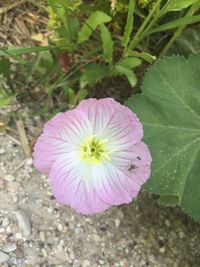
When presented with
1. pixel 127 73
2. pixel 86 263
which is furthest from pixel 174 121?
pixel 86 263

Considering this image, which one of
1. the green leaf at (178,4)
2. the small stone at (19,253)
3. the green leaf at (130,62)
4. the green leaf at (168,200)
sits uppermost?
the green leaf at (178,4)

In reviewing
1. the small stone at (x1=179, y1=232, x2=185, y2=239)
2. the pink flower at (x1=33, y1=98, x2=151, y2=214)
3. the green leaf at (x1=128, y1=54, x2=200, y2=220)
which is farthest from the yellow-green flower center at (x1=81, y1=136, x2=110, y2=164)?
the small stone at (x1=179, y1=232, x2=185, y2=239)

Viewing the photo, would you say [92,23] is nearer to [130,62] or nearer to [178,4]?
[130,62]

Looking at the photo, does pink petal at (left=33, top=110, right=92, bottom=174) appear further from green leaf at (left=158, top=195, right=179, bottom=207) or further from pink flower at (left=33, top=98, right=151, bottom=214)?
green leaf at (left=158, top=195, right=179, bottom=207)

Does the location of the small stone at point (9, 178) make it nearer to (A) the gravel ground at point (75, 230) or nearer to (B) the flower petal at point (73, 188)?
(A) the gravel ground at point (75, 230)

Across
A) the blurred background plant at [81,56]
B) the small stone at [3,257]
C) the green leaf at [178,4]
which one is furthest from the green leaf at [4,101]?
the green leaf at [178,4]

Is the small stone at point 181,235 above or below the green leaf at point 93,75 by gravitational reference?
below

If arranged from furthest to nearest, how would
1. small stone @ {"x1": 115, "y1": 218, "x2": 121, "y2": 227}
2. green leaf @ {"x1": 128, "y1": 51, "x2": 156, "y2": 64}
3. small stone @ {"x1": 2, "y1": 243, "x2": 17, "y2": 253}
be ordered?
small stone @ {"x1": 115, "y1": 218, "x2": 121, "y2": 227}, small stone @ {"x1": 2, "y1": 243, "x2": 17, "y2": 253}, green leaf @ {"x1": 128, "y1": 51, "x2": 156, "y2": 64}
